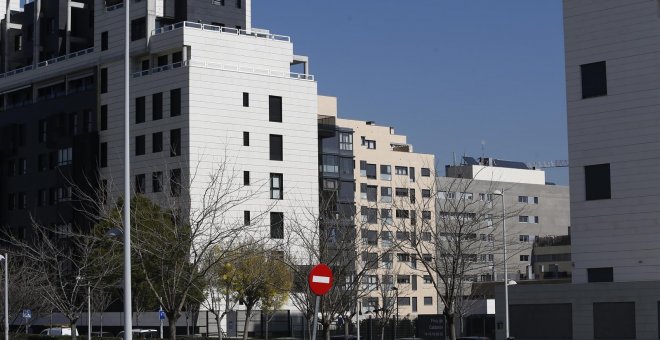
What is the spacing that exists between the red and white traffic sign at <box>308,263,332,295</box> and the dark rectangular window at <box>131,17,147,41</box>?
7523 centimetres

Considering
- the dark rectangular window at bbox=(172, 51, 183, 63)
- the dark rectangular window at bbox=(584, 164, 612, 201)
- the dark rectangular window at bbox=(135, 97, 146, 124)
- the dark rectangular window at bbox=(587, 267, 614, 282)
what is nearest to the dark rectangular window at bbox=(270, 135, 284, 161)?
the dark rectangular window at bbox=(172, 51, 183, 63)

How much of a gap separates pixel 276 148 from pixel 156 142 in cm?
932

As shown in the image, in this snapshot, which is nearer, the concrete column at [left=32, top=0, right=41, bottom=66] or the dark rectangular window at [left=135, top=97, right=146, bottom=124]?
the dark rectangular window at [left=135, top=97, right=146, bottom=124]

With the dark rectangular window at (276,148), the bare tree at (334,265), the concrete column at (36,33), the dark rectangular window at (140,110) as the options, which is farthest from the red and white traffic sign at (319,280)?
the concrete column at (36,33)

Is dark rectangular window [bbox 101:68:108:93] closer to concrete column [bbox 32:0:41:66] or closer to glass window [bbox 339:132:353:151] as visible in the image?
concrete column [bbox 32:0:41:66]

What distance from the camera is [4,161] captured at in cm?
11069

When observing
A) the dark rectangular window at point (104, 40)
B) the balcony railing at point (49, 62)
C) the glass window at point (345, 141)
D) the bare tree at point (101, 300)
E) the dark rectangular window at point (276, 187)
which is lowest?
the bare tree at point (101, 300)

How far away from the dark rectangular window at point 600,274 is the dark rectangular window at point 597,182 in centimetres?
357

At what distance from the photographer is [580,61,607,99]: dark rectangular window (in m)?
63.0

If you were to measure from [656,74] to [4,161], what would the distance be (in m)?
67.1

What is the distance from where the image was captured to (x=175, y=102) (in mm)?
94562

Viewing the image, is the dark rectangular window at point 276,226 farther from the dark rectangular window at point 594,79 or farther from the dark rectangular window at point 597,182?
the dark rectangular window at point 594,79

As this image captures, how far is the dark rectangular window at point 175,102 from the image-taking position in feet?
309

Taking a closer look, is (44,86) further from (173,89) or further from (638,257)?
(638,257)
